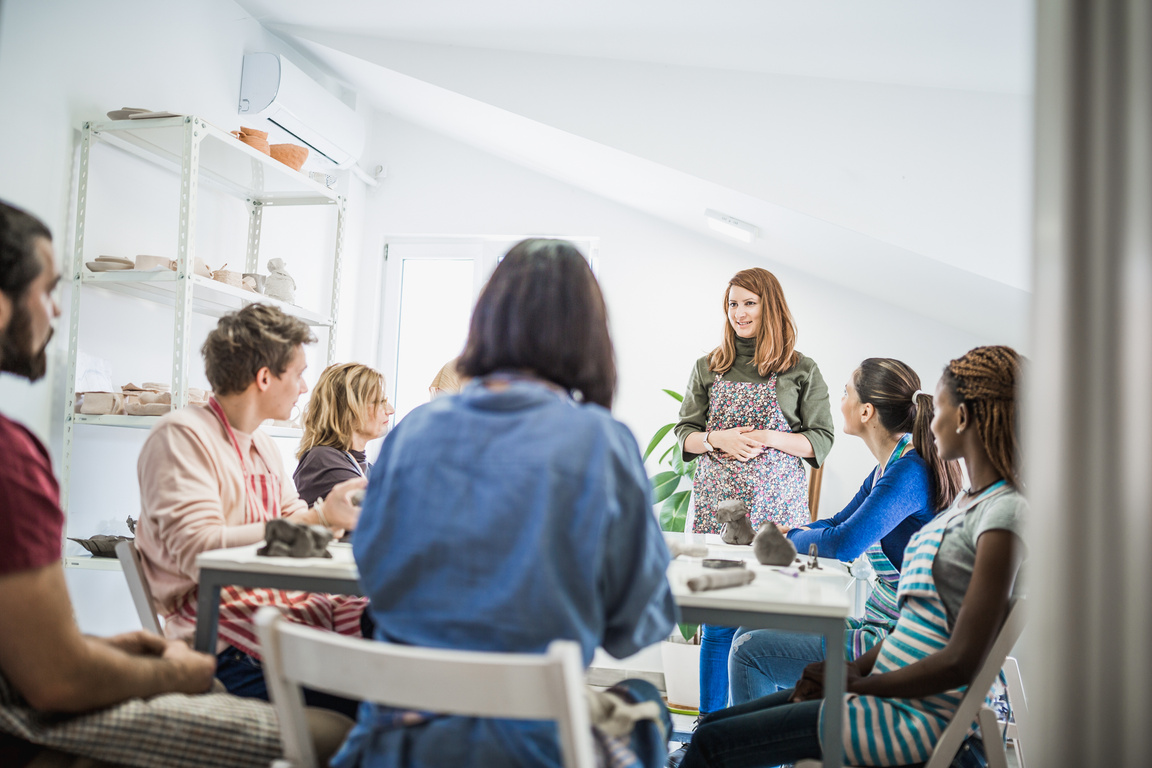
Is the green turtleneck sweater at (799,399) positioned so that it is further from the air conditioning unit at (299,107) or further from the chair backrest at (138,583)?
the air conditioning unit at (299,107)

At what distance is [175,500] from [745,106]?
248 centimetres

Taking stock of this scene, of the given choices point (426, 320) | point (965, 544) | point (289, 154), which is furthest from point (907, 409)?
point (426, 320)

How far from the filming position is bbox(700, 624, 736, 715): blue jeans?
242 centimetres

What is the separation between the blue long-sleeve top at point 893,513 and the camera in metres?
1.91

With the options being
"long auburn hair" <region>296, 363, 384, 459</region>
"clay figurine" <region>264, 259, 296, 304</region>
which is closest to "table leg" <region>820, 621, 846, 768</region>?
"long auburn hair" <region>296, 363, 384, 459</region>

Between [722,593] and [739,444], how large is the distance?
1166 mm

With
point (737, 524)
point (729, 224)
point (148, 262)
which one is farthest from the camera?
point (729, 224)

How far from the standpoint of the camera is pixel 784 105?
3.07m

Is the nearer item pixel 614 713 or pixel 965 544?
pixel 614 713

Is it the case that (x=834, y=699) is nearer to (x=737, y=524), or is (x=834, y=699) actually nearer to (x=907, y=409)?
(x=737, y=524)

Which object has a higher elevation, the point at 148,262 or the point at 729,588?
the point at 148,262

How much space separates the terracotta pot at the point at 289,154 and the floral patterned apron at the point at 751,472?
6.58 ft

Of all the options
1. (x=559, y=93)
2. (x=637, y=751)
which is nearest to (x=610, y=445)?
(x=637, y=751)

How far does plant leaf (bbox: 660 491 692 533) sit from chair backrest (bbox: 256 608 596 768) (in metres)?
2.87
